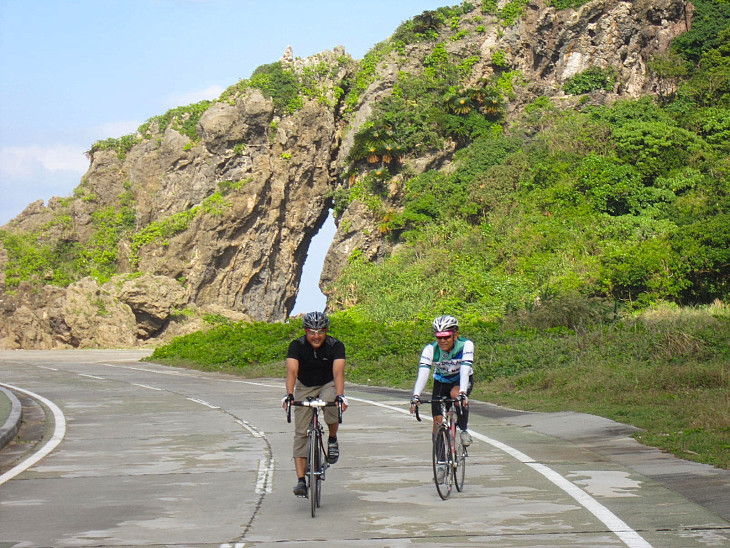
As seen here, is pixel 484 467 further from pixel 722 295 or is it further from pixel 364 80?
pixel 364 80

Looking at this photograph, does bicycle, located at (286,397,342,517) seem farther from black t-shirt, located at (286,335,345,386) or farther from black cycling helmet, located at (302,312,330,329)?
black cycling helmet, located at (302,312,330,329)

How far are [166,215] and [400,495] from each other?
62091 millimetres

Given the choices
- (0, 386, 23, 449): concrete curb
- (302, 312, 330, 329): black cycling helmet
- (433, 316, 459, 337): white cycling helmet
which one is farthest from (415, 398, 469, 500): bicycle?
(0, 386, 23, 449): concrete curb

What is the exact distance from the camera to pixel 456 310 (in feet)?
152

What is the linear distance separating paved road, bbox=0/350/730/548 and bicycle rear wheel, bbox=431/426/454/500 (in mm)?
179

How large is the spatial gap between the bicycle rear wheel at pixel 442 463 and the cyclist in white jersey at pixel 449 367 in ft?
0.73

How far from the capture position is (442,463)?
924 centimetres

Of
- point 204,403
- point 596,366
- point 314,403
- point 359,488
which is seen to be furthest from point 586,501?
point 204,403

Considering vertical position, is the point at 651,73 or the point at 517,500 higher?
the point at 651,73

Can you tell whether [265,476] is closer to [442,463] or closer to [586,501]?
[442,463]

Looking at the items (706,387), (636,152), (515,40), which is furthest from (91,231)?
(706,387)

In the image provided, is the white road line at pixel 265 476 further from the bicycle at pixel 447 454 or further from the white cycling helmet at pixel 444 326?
the white cycling helmet at pixel 444 326

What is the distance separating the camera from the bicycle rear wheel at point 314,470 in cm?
863

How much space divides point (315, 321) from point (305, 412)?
94 centimetres
